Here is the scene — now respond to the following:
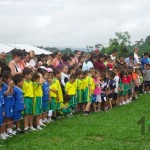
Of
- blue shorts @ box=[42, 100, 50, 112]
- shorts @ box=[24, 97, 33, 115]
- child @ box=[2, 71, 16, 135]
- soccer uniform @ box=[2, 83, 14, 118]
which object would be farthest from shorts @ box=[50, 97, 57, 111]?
soccer uniform @ box=[2, 83, 14, 118]

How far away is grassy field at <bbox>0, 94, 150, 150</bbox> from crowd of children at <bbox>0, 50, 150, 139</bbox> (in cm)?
40

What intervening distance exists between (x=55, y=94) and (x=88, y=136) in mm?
2356

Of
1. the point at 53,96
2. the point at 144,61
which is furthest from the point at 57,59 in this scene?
the point at 144,61

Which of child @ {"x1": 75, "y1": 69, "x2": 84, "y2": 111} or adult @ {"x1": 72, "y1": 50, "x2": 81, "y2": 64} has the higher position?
adult @ {"x1": 72, "y1": 50, "x2": 81, "y2": 64}

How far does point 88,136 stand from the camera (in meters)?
10.3

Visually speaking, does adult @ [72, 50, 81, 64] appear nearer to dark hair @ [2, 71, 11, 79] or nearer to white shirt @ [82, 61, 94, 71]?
white shirt @ [82, 61, 94, 71]

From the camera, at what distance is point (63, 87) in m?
13.3

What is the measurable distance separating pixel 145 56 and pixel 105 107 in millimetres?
6849

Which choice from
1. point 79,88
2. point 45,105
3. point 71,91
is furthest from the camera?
point 79,88

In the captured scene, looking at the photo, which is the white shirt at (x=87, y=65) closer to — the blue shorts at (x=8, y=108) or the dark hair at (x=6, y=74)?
the blue shorts at (x=8, y=108)

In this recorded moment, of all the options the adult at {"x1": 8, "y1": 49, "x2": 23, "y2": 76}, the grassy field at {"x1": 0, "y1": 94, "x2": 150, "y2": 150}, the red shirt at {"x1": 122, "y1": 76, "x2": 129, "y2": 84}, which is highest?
the adult at {"x1": 8, "y1": 49, "x2": 23, "y2": 76}

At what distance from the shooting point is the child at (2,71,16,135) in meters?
9.73

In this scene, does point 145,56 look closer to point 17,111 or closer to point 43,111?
point 43,111

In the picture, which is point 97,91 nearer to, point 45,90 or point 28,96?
point 45,90
